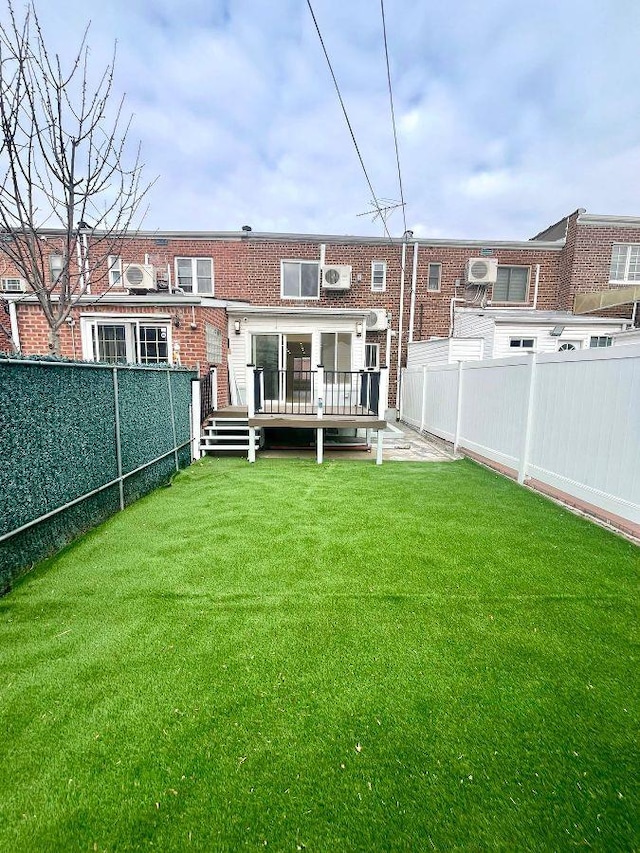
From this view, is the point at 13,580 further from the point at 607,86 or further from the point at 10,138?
the point at 607,86

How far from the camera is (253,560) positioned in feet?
11.4

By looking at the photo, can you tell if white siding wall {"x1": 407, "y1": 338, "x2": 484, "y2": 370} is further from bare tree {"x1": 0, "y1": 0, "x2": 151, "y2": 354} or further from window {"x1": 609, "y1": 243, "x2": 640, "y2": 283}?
bare tree {"x1": 0, "y1": 0, "x2": 151, "y2": 354}

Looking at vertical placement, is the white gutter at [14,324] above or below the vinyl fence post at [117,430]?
above

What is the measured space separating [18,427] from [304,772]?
10.1ft

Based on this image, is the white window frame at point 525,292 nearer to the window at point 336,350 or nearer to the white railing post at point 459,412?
the window at point 336,350

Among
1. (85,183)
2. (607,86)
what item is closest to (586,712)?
(85,183)

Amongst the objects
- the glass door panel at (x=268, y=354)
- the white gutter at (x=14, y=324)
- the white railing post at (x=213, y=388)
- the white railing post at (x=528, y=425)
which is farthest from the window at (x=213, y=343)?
the white railing post at (x=528, y=425)

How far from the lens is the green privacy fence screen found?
9.87 feet

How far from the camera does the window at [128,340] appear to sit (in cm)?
884

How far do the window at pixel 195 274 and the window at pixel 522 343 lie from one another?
1040 cm

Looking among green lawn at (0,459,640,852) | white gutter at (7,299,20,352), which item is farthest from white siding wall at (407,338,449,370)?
white gutter at (7,299,20,352)

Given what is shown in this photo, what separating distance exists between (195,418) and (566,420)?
6227 millimetres

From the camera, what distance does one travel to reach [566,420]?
16.1 feet

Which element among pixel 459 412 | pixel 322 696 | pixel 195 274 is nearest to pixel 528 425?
pixel 459 412
